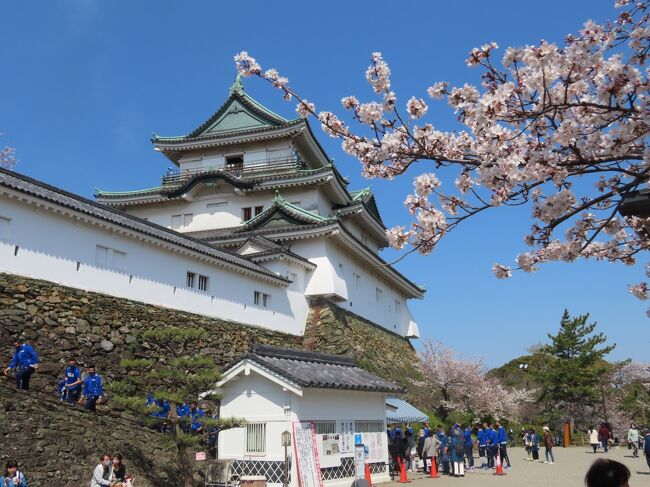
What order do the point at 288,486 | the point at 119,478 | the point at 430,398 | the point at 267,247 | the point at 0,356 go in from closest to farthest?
1. the point at 119,478
2. the point at 288,486
3. the point at 0,356
4. the point at 267,247
5. the point at 430,398

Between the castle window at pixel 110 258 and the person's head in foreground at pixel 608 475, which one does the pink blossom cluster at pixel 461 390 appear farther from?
the person's head in foreground at pixel 608 475

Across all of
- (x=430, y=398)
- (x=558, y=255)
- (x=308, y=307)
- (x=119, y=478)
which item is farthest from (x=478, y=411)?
(x=558, y=255)

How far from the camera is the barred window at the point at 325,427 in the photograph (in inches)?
517

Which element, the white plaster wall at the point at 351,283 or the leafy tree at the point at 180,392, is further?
the white plaster wall at the point at 351,283

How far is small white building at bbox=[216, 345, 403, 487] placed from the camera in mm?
12375

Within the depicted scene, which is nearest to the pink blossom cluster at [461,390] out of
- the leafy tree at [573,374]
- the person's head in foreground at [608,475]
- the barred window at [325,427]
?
the leafy tree at [573,374]

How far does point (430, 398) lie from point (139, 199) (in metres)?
19.0

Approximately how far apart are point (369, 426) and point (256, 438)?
12.1ft

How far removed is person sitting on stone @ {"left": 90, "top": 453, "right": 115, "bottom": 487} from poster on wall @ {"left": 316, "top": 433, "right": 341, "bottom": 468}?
180 inches

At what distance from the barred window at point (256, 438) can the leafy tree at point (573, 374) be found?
27059 mm

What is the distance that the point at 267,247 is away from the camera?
25219 millimetres

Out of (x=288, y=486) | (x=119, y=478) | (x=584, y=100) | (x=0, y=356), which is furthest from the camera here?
(x=0, y=356)

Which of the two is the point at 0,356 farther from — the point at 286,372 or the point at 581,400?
the point at 581,400

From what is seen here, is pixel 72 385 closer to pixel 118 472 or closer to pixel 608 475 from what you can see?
pixel 118 472
